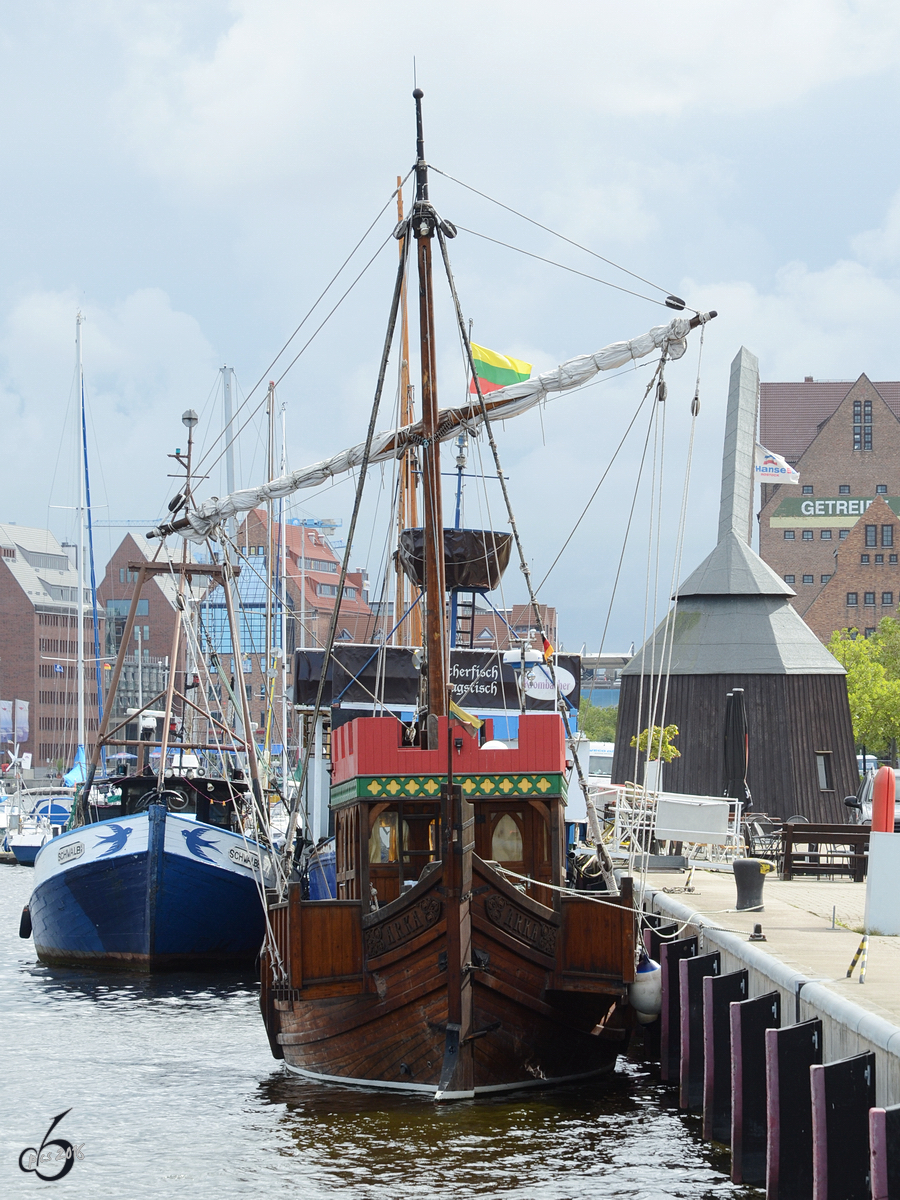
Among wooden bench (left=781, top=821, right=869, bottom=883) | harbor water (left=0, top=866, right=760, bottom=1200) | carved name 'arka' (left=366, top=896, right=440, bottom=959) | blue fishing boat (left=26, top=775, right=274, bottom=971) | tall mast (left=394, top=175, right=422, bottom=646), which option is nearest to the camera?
harbor water (left=0, top=866, right=760, bottom=1200)

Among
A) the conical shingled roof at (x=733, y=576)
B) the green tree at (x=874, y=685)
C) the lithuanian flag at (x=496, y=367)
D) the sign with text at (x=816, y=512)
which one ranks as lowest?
the green tree at (x=874, y=685)

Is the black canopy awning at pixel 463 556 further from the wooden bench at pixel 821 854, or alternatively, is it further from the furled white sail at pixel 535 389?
the wooden bench at pixel 821 854

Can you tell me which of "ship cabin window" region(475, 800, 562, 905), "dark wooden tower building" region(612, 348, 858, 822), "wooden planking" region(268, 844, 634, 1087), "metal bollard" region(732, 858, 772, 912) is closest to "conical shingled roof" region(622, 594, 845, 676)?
"dark wooden tower building" region(612, 348, 858, 822)

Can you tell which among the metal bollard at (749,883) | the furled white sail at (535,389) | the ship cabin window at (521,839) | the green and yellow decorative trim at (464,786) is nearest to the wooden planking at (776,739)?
the furled white sail at (535,389)

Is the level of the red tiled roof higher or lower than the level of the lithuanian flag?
higher

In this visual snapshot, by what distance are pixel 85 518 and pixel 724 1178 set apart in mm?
49943

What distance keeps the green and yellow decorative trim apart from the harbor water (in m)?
3.01

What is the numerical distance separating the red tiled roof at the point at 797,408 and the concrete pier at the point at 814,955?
101m

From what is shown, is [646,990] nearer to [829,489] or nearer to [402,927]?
[402,927]

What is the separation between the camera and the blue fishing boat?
86.7 ft

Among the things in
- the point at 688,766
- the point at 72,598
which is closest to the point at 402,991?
the point at 688,766

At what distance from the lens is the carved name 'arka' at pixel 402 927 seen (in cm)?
1462

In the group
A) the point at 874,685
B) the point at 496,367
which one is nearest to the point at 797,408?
the point at 874,685

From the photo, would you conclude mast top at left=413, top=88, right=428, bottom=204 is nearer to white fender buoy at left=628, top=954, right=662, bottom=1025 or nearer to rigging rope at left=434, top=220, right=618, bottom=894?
rigging rope at left=434, top=220, right=618, bottom=894
